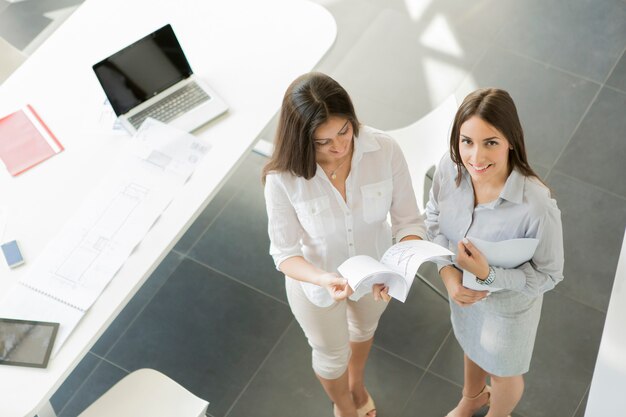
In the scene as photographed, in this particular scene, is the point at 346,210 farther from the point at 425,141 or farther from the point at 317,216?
the point at 425,141

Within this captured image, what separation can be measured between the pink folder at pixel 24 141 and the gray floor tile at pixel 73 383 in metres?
0.95

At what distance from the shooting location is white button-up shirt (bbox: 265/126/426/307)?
2.51 m

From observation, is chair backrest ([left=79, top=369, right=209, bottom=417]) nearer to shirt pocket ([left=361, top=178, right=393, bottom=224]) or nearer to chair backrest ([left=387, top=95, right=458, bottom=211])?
shirt pocket ([left=361, top=178, right=393, bottom=224])

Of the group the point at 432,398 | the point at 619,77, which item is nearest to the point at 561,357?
the point at 432,398

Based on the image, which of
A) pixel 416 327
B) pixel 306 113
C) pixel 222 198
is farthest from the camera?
pixel 222 198

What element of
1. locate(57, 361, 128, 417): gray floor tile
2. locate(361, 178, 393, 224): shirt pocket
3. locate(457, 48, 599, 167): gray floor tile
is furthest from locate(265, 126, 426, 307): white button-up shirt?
locate(457, 48, 599, 167): gray floor tile

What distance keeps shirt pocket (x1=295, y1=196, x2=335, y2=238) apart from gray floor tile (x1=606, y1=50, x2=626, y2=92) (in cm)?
242

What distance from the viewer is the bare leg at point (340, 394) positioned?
3084mm

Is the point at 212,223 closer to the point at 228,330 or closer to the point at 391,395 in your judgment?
the point at 228,330

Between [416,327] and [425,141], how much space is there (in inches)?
31.5

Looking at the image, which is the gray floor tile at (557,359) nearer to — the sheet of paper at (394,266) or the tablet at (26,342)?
the sheet of paper at (394,266)

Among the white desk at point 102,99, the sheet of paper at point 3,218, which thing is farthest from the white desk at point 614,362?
the sheet of paper at point 3,218

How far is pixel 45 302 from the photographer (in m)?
2.80

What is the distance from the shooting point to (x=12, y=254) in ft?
9.55
